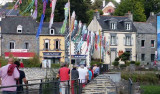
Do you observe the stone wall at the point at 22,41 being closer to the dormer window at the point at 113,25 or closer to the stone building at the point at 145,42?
the dormer window at the point at 113,25

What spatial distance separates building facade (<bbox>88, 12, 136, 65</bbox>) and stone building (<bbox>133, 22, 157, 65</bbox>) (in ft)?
3.39

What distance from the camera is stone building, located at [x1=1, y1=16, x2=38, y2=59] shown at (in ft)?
214

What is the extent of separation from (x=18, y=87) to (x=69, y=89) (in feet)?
21.9

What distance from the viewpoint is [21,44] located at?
6638cm

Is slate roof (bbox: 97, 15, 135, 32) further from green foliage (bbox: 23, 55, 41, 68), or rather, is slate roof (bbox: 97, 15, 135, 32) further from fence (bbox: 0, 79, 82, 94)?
fence (bbox: 0, 79, 82, 94)

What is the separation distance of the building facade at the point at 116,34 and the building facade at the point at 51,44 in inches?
248

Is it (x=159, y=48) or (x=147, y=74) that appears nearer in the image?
(x=147, y=74)

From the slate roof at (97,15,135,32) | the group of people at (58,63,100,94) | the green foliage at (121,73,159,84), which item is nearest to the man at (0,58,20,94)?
the group of people at (58,63,100,94)

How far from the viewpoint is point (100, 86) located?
2930 centimetres

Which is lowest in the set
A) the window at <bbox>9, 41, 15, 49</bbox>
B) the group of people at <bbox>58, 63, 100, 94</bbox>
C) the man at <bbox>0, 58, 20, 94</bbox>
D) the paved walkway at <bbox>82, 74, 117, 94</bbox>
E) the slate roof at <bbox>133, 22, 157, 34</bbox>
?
the paved walkway at <bbox>82, 74, 117, 94</bbox>

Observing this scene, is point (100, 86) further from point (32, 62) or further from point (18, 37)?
point (18, 37)

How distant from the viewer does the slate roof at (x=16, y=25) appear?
2579 inches

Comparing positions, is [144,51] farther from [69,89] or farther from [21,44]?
[69,89]

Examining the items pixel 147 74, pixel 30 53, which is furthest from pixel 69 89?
pixel 30 53
